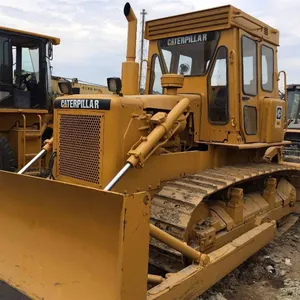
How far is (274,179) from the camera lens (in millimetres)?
5422

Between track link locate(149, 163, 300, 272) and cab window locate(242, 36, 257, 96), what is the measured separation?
1.19 meters

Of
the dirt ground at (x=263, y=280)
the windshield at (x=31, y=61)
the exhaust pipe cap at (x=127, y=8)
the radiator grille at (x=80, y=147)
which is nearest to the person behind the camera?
the radiator grille at (x=80, y=147)

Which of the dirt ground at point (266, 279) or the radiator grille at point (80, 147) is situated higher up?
the radiator grille at point (80, 147)

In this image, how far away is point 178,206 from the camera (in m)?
3.73

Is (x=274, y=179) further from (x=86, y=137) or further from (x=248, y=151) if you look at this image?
(x=86, y=137)

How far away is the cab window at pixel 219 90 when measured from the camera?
4.71 metres

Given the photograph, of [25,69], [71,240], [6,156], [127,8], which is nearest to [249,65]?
[127,8]

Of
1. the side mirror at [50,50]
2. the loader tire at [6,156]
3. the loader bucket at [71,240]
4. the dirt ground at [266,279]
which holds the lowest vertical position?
the dirt ground at [266,279]

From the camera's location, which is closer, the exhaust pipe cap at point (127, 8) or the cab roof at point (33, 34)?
the exhaust pipe cap at point (127, 8)

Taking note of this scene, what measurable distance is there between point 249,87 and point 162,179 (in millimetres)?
1731

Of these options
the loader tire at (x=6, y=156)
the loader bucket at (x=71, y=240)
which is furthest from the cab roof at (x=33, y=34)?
the loader bucket at (x=71, y=240)

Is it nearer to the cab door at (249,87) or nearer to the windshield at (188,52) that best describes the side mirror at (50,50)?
the windshield at (188,52)

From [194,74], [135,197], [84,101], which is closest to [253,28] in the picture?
[194,74]

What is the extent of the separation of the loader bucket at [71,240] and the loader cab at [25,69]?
4420 millimetres
